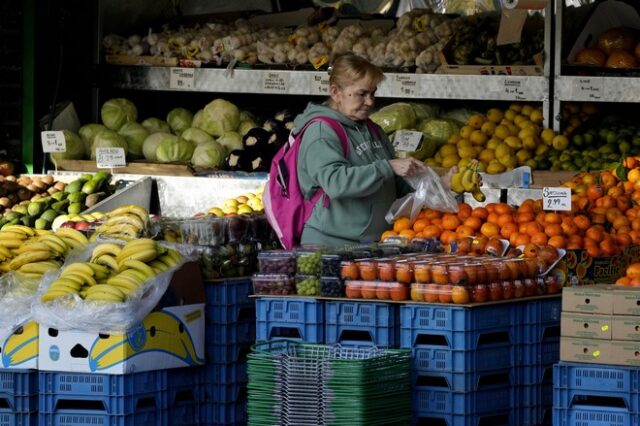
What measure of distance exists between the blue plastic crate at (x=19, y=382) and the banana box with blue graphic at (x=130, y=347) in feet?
0.29

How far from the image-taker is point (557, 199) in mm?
6379

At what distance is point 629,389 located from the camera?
4.78m

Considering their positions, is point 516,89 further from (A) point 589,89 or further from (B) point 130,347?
(B) point 130,347

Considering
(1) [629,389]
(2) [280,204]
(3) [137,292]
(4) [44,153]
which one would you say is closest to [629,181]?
(2) [280,204]

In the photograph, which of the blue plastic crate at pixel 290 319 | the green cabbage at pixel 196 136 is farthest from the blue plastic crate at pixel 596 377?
the green cabbage at pixel 196 136

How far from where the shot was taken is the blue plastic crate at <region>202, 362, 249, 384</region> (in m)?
5.87

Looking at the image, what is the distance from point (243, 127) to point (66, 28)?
1471 mm

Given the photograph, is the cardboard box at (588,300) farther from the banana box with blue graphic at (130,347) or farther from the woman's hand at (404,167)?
the banana box with blue graphic at (130,347)

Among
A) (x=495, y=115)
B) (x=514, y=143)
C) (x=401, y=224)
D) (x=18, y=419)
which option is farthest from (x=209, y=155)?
(x=18, y=419)

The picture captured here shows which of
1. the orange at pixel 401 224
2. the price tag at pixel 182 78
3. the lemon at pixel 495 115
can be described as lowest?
the orange at pixel 401 224

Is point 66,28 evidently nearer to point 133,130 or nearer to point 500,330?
point 133,130

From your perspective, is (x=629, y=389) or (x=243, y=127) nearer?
(x=629, y=389)

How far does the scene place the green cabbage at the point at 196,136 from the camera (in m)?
9.27

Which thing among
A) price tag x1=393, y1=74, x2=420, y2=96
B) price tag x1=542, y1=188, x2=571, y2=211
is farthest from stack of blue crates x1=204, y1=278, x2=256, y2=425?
price tag x1=393, y1=74, x2=420, y2=96
